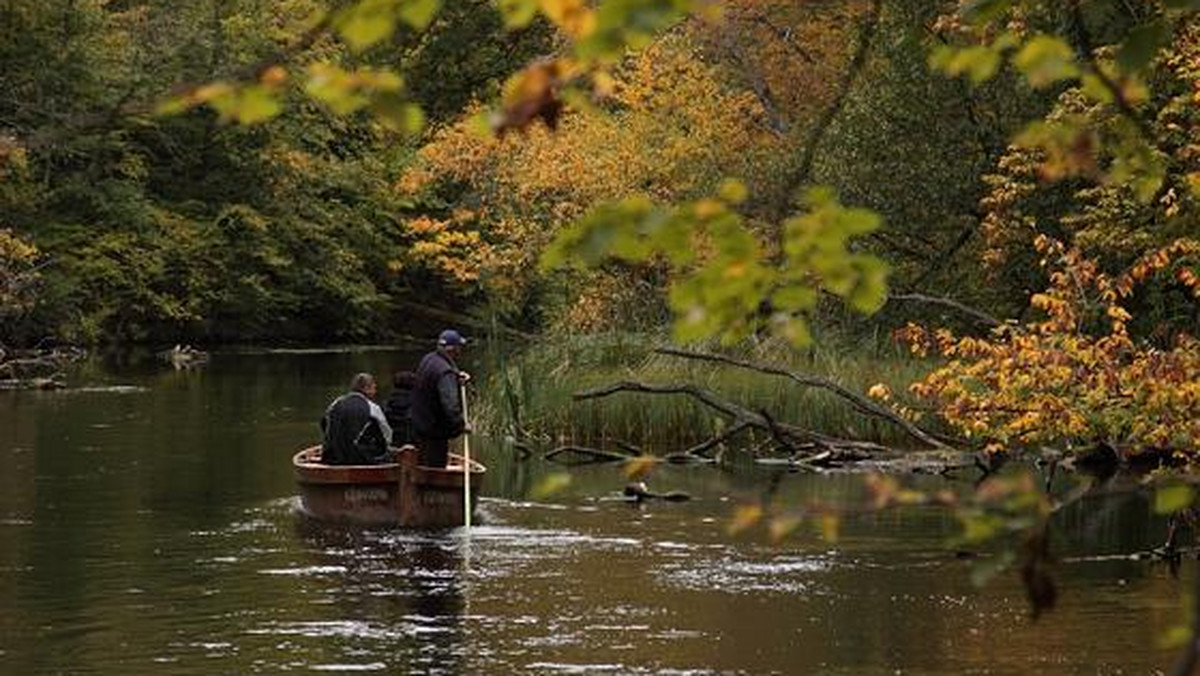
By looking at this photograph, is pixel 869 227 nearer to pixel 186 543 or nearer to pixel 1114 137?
pixel 1114 137

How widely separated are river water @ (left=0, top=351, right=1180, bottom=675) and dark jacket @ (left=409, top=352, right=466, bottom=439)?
3.23 ft

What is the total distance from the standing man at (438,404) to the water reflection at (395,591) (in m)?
1.14

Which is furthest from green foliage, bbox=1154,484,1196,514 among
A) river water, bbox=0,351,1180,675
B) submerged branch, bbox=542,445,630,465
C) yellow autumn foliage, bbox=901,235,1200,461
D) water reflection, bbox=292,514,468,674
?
submerged branch, bbox=542,445,630,465

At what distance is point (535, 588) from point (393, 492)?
4.36 m

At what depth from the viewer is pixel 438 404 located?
21.2 metres

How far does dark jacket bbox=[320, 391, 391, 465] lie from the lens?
21.5 m

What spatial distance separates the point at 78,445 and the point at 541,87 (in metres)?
25.8

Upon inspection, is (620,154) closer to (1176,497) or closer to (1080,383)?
(1080,383)

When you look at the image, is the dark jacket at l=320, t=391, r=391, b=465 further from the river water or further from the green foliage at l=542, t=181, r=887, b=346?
the green foliage at l=542, t=181, r=887, b=346

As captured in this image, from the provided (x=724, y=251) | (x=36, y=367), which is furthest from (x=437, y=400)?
(x=36, y=367)

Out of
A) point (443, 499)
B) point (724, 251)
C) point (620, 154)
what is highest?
point (620, 154)

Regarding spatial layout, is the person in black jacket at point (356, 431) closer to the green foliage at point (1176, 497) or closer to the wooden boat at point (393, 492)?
the wooden boat at point (393, 492)

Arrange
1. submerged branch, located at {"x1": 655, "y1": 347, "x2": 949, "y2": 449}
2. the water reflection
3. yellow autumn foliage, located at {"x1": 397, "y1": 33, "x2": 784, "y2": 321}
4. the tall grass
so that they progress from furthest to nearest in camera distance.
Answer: yellow autumn foliage, located at {"x1": 397, "y1": 33, "x2": 784, "y2": 321}, the tall grass, submerged branch, located at {"x1": 655, "y1": 347, "x2": 949, "y2": 449}, the water reflection

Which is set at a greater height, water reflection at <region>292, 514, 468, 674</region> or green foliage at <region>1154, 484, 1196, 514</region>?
green foliage at <region>1154, 484, 1196, 514</region>
